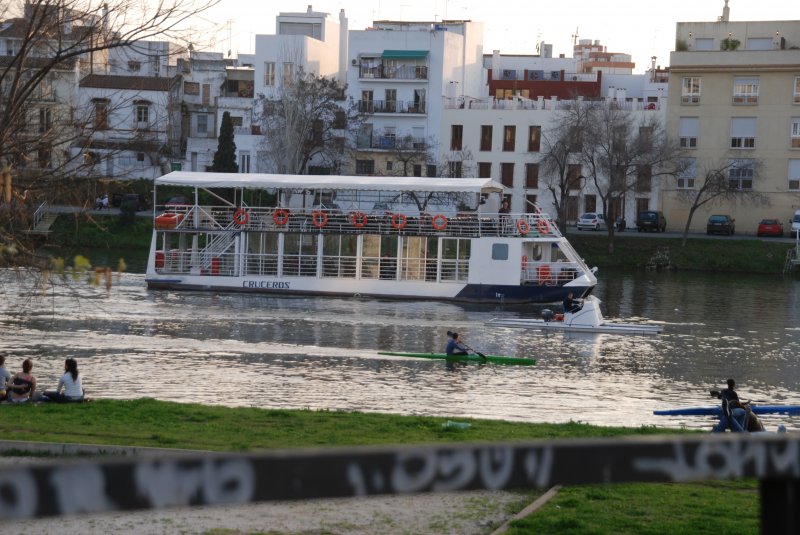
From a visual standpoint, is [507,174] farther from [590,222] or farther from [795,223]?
[795,223]

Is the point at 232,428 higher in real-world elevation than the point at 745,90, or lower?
lower

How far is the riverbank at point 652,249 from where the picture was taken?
215 feet

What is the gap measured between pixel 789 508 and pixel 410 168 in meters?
77.8

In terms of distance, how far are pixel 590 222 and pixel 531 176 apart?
7.99 meters

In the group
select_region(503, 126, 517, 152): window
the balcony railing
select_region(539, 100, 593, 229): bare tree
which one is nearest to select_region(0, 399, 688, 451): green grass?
select_region(539, 100, 593, 229): bare tree

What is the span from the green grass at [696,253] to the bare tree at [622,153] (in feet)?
10.1

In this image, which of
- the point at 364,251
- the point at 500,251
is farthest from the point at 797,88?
the point at 364,251

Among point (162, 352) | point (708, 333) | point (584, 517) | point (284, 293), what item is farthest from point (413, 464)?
point (284, 293)

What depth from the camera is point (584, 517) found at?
1195cm

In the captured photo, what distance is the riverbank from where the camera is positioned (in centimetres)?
6556

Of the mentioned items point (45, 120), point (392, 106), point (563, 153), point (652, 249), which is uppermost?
point (392, 106)

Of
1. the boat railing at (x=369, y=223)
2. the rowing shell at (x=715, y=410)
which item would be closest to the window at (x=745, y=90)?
the boat railing at (x=369, y=223)

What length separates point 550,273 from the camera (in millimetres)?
49125

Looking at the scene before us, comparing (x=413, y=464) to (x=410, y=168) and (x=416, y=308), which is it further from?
(x=410, y=168)
